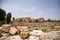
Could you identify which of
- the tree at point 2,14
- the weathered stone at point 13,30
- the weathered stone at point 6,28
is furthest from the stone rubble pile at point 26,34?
the tree at point 2,14

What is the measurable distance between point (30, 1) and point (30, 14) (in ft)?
2.82

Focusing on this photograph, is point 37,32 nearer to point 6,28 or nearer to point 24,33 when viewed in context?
point 24,33

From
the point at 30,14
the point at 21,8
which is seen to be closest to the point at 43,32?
the point at 30,14

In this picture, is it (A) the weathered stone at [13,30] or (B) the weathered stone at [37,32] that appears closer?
(B) the weathered stone at [37,32]

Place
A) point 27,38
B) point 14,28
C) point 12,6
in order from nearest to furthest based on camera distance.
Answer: point 27,38 < point 14,28 < point 12,6

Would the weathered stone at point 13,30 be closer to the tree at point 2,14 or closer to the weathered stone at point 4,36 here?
the weathered stone at point 4,36

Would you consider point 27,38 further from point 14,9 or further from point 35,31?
point 14,9

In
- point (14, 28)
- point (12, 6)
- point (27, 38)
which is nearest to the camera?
point (27, 38)

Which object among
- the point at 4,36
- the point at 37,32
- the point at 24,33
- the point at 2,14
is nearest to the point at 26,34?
the point at 24,33

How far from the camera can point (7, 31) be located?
710 cm

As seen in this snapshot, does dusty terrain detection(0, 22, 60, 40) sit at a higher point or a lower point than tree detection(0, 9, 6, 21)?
lower

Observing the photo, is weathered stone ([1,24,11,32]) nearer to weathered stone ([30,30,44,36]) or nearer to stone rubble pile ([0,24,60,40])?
stone rubble pile ([0,24,60,40])

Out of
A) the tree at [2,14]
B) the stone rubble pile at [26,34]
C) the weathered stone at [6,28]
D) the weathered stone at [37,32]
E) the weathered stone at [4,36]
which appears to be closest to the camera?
the stone rubble pile at [26,34]

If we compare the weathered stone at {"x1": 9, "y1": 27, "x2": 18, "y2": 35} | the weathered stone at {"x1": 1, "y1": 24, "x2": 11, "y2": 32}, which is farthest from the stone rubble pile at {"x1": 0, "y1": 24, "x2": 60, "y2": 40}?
the weathered stone at {"x1": 1, "y1": 24, "x2": 11, "y2": 32}
